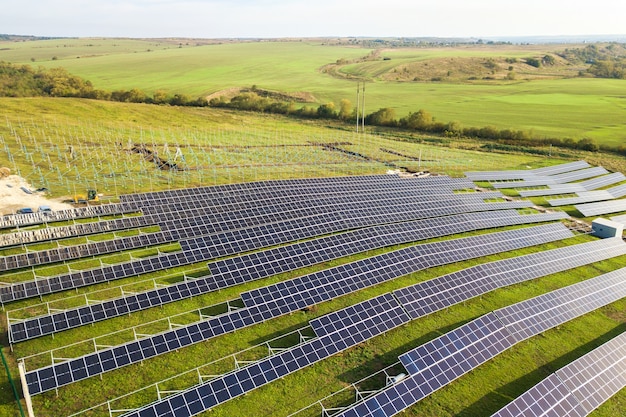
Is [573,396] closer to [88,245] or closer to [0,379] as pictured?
[0,379]

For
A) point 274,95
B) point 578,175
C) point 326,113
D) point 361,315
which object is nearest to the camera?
point 361,315

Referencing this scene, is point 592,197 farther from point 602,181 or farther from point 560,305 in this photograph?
point 560,305

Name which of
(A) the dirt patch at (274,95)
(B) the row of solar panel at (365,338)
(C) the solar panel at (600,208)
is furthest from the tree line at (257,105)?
(B) the row of solar panel at (365,338)

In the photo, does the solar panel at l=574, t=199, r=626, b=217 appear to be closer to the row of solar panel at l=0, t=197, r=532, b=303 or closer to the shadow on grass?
the row of solar panel at l=0, t=197, r=532, b=303

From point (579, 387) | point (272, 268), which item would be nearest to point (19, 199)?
point (272, 268)

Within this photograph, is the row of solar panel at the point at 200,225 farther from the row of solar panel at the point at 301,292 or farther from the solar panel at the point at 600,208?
the solar panel at the point at 600,208
